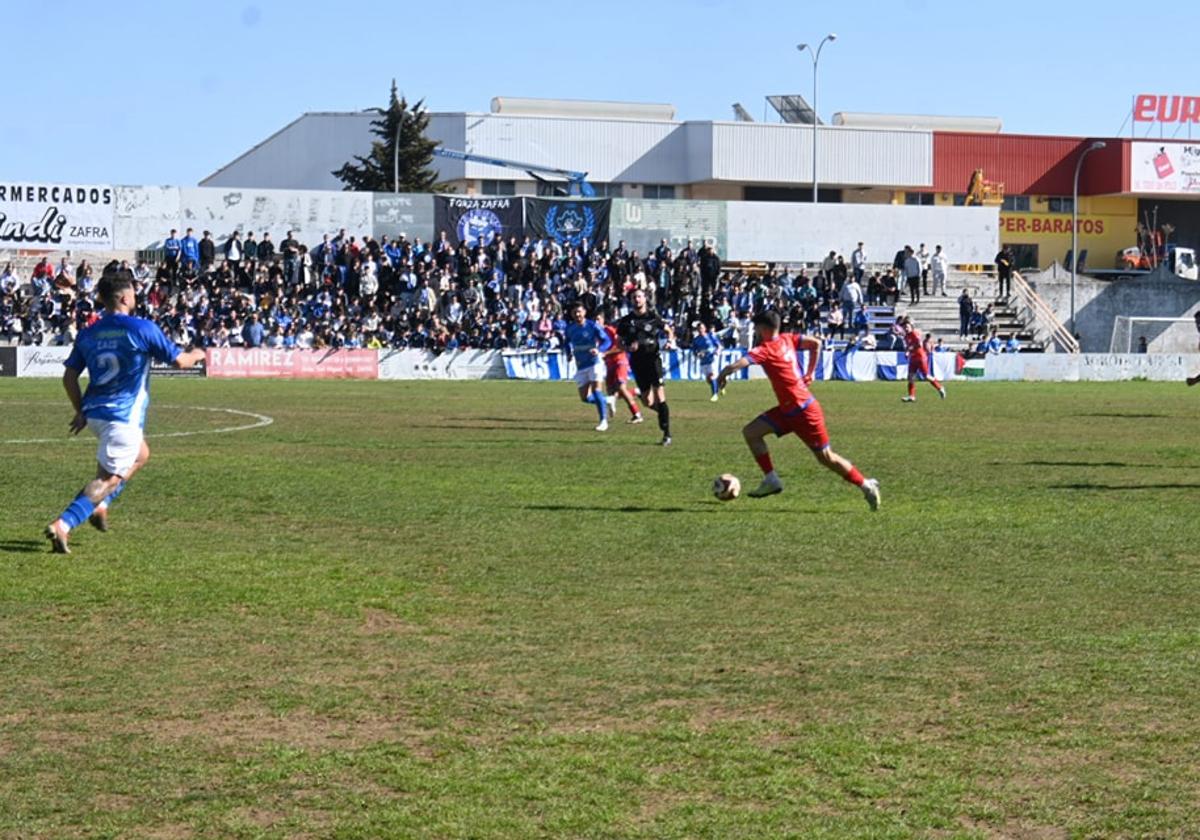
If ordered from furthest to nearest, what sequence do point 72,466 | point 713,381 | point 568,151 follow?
point 568,151
point 72,466
point 713,381

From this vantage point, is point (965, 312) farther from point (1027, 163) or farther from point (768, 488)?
point (768, 488)

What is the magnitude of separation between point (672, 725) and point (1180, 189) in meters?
88.8

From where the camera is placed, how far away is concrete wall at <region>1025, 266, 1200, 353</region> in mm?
→ 72812

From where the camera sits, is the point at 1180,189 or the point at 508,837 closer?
the point at 508,837

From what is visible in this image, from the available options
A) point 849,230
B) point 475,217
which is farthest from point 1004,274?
point 475,217

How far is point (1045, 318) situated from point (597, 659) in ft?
189

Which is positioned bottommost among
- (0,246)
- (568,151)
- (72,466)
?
(72,466)

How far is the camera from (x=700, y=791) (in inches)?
238

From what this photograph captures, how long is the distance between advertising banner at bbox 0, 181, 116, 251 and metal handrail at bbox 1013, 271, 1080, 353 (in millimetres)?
32840

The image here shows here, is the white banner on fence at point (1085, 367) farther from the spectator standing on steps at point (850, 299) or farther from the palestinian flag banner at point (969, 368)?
the spectator standing on steps at point (850, 299)

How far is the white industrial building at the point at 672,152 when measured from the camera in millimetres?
84938

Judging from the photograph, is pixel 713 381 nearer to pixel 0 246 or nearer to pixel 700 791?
pixel 700 791

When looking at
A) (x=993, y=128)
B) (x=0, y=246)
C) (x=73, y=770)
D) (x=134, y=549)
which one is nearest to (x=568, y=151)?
(x=993, y=128)

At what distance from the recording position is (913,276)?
6144 cm
